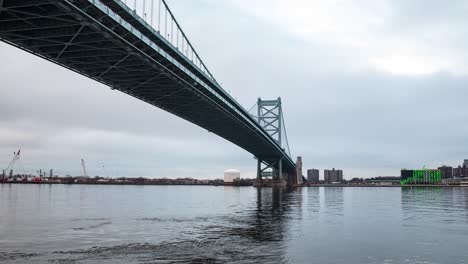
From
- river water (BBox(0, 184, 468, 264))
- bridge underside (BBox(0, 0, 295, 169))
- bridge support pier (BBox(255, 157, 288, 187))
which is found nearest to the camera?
river water (BBox(0, 184, 468, 264))

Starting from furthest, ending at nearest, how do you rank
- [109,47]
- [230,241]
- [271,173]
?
[271,173] → [109,47] → [230,241]

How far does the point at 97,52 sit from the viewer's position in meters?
35.7

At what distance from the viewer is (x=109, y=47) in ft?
109

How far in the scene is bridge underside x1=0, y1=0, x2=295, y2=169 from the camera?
26672 millimetres

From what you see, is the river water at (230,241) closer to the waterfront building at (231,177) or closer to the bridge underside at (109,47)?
the bridge underside at (109,47)

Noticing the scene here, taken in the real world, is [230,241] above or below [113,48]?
below

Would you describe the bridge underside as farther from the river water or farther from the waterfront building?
the waterfront building

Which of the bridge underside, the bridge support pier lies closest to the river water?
the bridge underside

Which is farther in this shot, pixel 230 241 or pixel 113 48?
pixel 113 48

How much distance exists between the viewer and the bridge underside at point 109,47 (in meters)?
26.7

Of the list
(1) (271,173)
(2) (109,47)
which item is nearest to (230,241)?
(2) (109,47)

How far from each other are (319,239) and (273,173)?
394 feet

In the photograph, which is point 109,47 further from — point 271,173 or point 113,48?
point 271,173

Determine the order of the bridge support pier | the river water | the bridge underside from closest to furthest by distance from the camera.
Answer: the river water, the bridge underside, the bridge support pier
